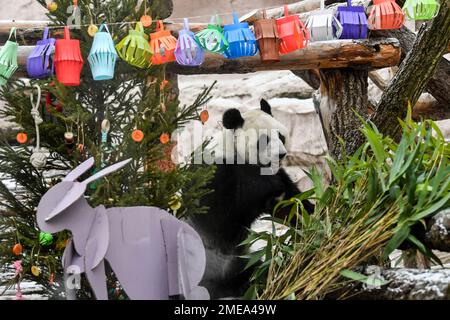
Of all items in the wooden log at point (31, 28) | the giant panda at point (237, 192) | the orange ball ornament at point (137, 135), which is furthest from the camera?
the giant panda at point (237, 192)

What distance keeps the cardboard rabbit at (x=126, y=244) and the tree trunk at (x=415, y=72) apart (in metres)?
1.27

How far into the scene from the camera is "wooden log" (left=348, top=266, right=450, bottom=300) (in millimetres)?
1862

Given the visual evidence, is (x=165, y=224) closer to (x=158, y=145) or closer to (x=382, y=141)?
(x=158, y=145)

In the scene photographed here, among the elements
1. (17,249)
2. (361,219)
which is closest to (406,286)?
(361,219)

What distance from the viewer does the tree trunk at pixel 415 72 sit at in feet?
9.27

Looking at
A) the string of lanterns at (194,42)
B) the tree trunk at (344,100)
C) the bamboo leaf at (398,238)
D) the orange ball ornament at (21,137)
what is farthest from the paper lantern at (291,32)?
the orange ball ornament at (21,137)

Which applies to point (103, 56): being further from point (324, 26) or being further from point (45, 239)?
point (324, 26)

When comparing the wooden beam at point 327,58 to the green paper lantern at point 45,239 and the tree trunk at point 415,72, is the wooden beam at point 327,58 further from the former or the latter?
the green paper lantern at point 45,239

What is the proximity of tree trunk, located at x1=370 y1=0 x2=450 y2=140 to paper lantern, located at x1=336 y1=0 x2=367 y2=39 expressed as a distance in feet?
1.39

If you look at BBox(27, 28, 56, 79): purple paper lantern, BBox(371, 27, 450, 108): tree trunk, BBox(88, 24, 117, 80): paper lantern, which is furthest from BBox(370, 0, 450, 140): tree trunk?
BBox(27, 28, 56, 79): purple paper lantern

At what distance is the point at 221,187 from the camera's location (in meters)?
3.07

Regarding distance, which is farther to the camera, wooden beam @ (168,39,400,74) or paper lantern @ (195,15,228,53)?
wooden beam @ (168,39,400,74)

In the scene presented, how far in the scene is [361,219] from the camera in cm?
214

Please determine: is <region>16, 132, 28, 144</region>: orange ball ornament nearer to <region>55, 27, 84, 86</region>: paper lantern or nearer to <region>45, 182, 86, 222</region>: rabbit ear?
<region>55, 27, 84, 86</region>: paper lantern
